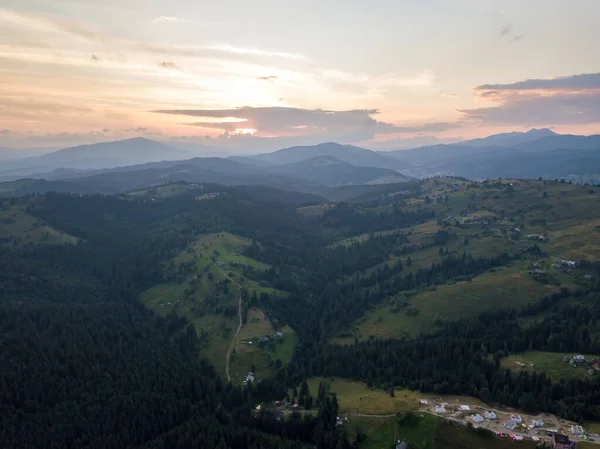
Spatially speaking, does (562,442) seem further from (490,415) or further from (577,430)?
(490,415)

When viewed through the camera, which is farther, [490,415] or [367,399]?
[367,399]

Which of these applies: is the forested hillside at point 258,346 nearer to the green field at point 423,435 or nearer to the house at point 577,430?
the house at point 577,430

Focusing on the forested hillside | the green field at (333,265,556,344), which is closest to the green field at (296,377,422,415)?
the forested hillside

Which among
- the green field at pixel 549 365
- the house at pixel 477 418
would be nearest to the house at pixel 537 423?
the house at pixel 477 418

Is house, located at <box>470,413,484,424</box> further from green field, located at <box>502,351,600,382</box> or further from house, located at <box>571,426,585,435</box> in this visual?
green field, located at <box>502,351,600,382</box>

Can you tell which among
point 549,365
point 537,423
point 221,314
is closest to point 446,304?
point 549,365

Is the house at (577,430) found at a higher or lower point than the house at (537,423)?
higher
